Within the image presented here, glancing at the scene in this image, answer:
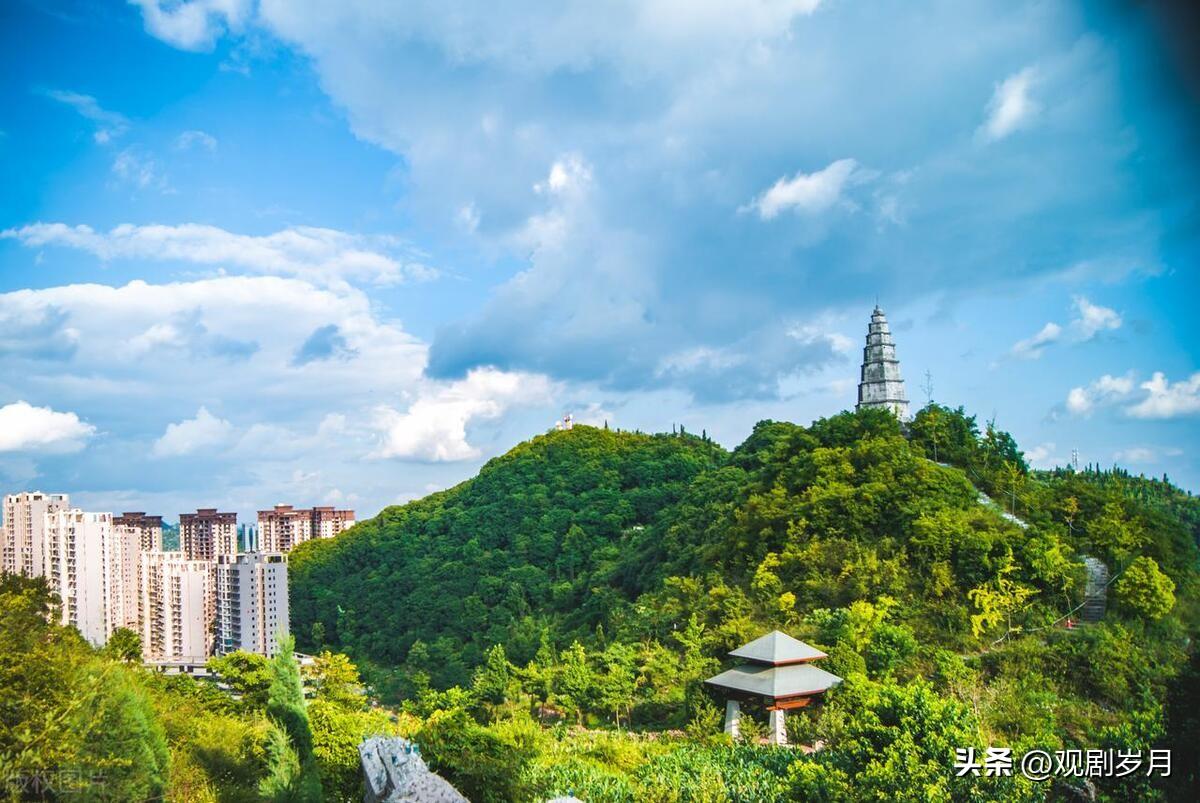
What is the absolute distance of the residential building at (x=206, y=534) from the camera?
182 ft

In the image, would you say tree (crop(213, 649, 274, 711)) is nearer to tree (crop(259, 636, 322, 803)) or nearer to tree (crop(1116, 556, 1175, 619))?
tree (crop(259, 636, 322, 803))

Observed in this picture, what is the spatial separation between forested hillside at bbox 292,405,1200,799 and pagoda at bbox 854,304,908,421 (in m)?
4.72

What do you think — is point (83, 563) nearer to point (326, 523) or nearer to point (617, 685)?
point (326, 523)

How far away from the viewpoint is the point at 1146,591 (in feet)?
47.5

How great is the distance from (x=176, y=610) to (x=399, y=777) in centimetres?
3941

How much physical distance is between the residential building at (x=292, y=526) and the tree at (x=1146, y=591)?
54.6 m

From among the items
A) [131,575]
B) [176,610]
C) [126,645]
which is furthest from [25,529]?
[126,645]

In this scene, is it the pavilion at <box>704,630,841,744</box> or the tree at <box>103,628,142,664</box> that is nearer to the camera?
the pavilion at <box>704,630,841,744</box>

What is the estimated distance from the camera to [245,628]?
38.8 metres

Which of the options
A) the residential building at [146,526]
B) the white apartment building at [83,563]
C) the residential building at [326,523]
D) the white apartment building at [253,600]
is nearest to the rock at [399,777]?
the white apartment building at [83,563]

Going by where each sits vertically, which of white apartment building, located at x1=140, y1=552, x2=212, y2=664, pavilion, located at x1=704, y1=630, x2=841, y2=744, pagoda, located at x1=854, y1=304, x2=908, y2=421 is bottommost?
white apartment building, located at x1=140, y1=552, x2=212, y2=664

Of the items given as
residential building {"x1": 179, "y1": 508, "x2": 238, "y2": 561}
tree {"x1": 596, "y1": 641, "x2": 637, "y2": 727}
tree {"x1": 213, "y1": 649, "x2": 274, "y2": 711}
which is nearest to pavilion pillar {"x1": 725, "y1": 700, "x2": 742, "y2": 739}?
tree {"x1": 596, "y1": 641, "x2": 637, "y2": 727}

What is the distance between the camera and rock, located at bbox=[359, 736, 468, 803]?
6.44 metres

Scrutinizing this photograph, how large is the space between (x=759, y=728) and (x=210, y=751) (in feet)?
28.4
